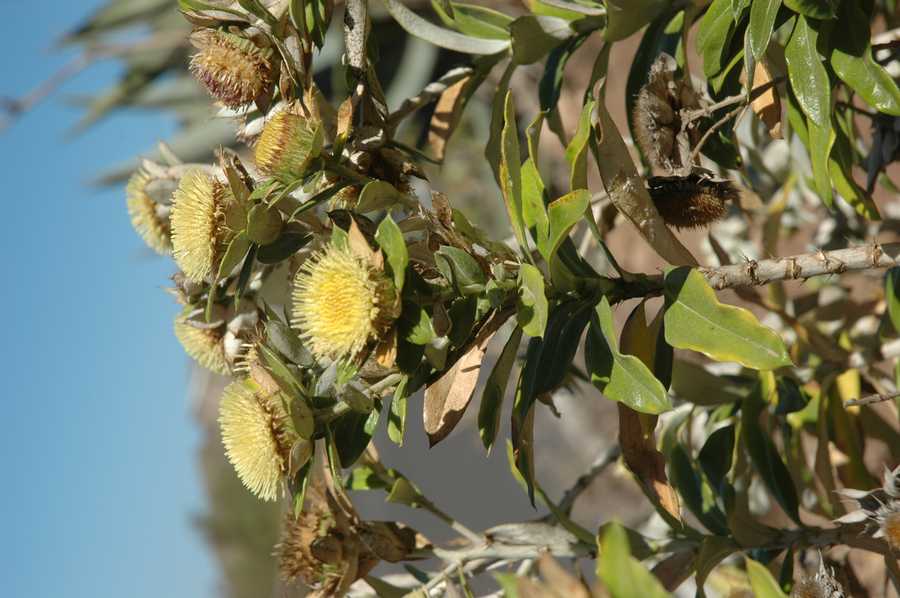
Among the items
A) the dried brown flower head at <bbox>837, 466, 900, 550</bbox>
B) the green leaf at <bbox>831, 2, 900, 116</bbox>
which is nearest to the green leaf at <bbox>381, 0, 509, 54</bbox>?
the green leaf at <bbox>831, 2, 900, 116</bbox>

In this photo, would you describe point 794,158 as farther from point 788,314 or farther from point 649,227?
point 649,227

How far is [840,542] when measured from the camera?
997 mm

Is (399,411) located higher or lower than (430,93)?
lower

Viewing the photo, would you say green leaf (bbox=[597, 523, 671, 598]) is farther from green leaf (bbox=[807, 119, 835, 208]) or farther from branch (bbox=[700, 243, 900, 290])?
green leaf (bbox=[807, 119, 835, 208])

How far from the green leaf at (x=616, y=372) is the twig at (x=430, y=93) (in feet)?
1.07

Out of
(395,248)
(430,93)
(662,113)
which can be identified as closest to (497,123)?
(430,93)

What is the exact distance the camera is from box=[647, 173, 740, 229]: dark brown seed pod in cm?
91

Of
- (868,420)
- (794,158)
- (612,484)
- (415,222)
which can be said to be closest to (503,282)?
(415,222)

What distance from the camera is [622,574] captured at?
503mm

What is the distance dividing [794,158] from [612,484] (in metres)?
1.75

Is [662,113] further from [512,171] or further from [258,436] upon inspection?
[258,436]

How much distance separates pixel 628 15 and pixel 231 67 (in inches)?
17.7

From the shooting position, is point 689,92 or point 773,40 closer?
point 689,92

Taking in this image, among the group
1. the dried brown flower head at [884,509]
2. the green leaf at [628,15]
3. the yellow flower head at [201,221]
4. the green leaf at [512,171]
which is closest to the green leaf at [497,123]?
the green leaf at [628,15]
